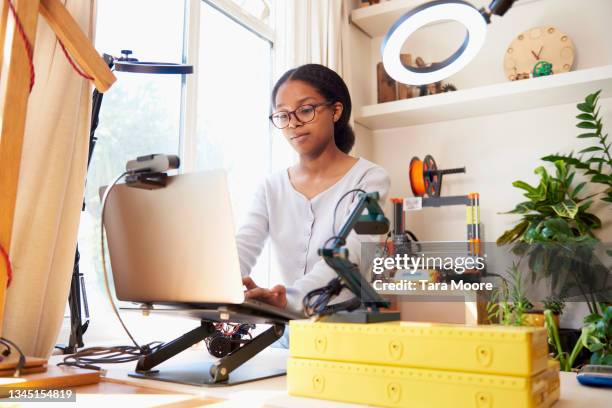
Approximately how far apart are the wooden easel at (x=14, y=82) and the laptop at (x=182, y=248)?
18 cm

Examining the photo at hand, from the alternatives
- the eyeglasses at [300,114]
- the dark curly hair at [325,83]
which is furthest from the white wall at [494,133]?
the eyeglasses at [300,114]

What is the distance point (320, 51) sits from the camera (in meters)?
3.04

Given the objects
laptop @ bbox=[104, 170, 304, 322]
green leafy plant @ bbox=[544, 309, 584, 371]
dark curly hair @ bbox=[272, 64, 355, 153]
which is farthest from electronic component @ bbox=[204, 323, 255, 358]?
green leafy plant @ bbox=[544, 309, 584, 371]

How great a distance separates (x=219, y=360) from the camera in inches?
35.8

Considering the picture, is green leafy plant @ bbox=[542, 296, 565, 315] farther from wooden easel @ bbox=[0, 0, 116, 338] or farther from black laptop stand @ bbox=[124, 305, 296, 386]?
wooden easel @ bbox=[0, 0, 116, 338]

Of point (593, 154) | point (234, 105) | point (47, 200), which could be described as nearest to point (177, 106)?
point (234, 105)

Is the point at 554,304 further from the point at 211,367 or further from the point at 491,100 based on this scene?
the point at 211,367

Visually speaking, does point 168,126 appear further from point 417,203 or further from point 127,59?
point 417,203

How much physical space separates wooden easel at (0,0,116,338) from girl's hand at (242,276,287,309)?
0.42 meters

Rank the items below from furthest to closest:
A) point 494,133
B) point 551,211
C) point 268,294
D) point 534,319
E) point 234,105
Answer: point 494,133, point 551,211, point 234,105, point 534,319, point 268,294

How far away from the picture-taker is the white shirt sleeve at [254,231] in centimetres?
152

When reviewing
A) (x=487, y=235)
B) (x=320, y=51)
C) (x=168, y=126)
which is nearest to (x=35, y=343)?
(x=168, y=126)

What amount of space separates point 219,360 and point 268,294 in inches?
6.4

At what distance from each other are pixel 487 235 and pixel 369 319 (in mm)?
2685
